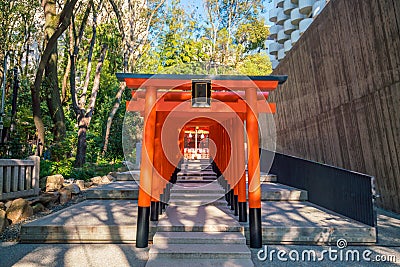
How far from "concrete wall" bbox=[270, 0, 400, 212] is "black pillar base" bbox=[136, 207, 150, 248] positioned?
525 cm

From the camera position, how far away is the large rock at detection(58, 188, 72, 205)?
7102 millimetres

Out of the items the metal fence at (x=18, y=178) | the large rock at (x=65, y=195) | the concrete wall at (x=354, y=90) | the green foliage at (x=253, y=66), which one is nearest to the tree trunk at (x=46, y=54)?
the large rock at (x=65, y=195)

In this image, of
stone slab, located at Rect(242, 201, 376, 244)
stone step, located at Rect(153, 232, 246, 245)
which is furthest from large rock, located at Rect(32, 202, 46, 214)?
stone slab, located at Rect(242, 201, 376, 244)

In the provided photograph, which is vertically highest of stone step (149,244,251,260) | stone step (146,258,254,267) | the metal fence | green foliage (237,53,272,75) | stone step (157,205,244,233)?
green foliage (237,53,272,75)

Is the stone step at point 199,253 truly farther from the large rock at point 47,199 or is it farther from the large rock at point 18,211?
the large rock at point 47,199

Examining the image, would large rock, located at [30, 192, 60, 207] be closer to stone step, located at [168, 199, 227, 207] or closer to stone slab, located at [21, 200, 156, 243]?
stone slab, located at [21, 200, 156, 243]

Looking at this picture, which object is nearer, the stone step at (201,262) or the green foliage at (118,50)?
the stone step at (201,262)

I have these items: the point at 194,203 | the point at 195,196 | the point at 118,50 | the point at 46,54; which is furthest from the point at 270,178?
the point at 118,50

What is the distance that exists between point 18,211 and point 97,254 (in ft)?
8.63

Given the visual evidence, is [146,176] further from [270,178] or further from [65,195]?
[270,178]

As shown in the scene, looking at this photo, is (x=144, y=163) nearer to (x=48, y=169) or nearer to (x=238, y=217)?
(x=238, y=217)

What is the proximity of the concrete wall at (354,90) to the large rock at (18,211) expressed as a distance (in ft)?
25.0

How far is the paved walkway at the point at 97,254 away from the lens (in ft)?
12.0

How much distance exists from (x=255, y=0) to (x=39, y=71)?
1760cm
